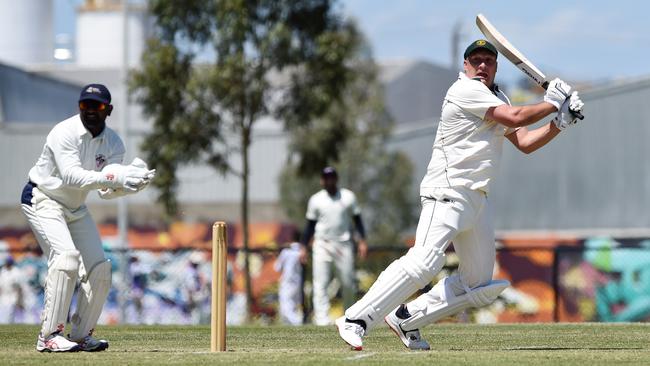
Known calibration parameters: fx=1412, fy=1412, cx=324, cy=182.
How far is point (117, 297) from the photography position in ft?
90.5

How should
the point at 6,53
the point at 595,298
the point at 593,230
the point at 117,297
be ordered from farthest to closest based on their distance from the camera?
the point at 6,53 < the point at 593,230 < the point at 117,297 < the point at 595,298

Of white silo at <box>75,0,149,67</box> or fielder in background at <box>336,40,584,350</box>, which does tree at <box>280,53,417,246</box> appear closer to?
white silo at <box>75,0,149,67</box>

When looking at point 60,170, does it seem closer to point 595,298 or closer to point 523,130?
point 523,130

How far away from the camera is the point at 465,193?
9656 mm

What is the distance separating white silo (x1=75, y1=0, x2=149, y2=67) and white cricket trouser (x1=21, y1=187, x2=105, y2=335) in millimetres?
46728

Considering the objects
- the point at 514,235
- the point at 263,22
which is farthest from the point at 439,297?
the point at 514,235

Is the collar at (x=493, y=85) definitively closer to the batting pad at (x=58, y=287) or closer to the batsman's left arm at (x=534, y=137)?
the batsman's left arm at (x=534, y=137)

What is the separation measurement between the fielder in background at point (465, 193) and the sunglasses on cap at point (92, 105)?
2.38 metres

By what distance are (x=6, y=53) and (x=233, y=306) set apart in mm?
27962

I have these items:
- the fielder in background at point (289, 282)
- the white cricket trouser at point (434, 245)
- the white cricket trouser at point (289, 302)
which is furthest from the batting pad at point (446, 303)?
the fielder in background at point (289, 282)

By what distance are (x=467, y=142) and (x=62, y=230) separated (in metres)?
3.05

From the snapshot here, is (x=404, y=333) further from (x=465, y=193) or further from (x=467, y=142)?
(x=467, y=142)

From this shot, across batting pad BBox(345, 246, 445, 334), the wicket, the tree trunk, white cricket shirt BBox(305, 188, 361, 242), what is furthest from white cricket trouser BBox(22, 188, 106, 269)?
the tree trunk

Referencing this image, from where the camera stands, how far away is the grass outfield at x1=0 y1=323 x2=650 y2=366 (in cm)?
902
